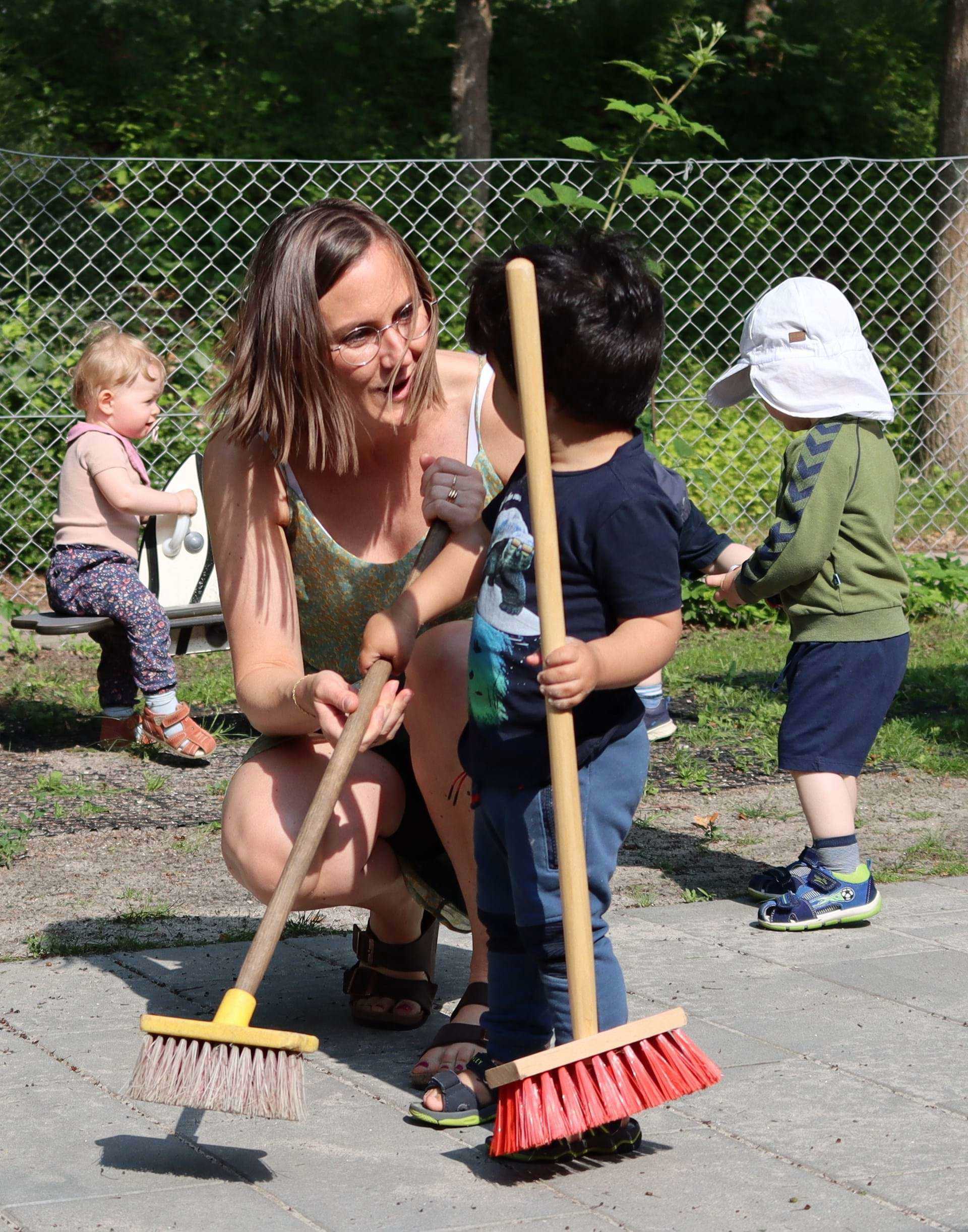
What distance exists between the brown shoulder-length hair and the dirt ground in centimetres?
114

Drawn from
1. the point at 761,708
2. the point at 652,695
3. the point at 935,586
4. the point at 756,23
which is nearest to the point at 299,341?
the point at 652,695

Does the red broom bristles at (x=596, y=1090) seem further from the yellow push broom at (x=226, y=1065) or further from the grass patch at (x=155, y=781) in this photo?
the grass patch at (x=155, y=781)

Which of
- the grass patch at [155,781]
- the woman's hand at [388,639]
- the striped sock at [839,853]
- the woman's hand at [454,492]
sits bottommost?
the grass patch at [155,781]

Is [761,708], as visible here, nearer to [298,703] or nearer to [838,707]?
[838,707]

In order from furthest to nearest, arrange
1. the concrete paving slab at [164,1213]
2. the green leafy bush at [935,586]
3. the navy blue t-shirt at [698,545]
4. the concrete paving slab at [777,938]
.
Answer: the green leafy bush at [935,586]
the navy blue t-shirt at [698,545]
the concrete paving slab at [777,938]
the concrete paving slab at [164,1213]

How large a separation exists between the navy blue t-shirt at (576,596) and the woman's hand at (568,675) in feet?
0.47

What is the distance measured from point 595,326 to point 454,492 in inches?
17.3

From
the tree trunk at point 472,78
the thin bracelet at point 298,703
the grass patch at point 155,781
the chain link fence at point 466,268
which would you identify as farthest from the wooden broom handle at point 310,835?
the tree trunk at point 472,78

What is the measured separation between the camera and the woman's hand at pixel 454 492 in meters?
2.42

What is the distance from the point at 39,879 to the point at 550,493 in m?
2.02

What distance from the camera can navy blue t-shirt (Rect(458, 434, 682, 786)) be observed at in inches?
81.9

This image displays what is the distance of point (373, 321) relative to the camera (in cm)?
249

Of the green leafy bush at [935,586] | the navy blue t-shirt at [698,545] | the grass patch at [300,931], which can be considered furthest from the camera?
the green leafy bush at [935,586]

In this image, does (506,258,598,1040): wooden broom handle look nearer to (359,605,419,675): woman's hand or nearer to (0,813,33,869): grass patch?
(359,605,419,675): woman's hand
